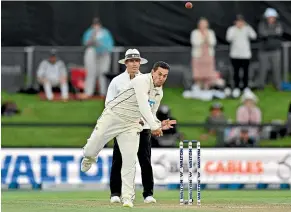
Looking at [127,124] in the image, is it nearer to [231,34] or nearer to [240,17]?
[231,34]

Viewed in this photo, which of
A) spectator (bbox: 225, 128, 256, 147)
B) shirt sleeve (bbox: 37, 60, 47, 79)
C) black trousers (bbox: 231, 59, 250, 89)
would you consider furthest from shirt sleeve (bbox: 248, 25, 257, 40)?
shirt sleeve (bbox: 37, 60, 47, 79)

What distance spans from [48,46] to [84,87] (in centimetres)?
140

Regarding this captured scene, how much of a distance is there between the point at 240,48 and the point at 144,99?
32.5ft

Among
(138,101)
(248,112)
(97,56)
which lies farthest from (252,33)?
(138,101)

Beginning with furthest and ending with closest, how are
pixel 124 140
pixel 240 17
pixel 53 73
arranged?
pixel 240 17
pixel 53 73
pixel 124 140

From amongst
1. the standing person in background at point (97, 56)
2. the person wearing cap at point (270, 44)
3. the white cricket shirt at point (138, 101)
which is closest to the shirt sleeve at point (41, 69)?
the standing person in background at point (97, 56)

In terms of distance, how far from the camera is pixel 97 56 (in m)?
23.1

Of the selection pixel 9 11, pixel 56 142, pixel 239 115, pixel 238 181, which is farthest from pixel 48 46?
pixel 238 181

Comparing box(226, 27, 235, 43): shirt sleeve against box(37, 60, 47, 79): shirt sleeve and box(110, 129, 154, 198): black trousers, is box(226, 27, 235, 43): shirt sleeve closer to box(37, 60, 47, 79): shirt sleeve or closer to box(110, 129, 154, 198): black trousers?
box(37, 60, 47, 79): shirt sleeve

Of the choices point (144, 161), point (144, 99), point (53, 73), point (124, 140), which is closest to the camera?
point (144, 99)

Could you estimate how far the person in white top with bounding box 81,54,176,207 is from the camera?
13273 millimetres

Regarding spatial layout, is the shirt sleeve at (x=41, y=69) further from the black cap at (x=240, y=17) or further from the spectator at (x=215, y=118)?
the black cap at (x=240, y=17)

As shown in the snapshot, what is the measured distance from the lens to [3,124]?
21031 millimetres

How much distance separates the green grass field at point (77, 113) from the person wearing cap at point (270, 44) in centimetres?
55
